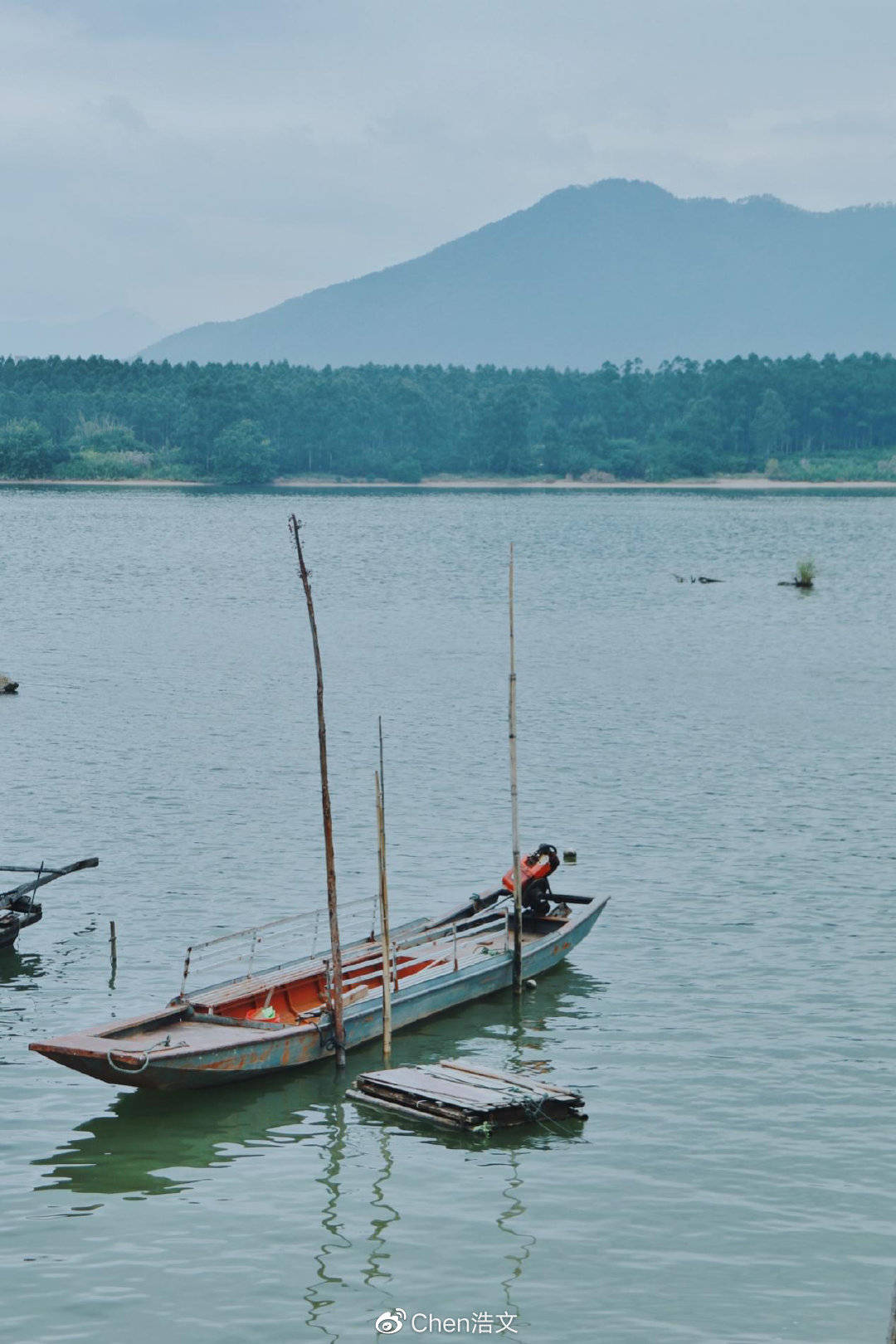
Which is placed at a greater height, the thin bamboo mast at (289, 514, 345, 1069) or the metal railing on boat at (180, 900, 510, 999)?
the thin bamboo mast at (289, 514, 345, 1069)

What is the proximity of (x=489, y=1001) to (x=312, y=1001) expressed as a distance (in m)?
3.16

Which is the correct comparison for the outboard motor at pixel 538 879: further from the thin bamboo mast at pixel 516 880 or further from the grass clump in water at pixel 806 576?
the grass clump in water at pixel 806 576

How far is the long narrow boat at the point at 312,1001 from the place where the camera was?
21016 mm

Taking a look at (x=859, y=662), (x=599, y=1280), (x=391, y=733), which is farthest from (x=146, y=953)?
(x=859, y=662)

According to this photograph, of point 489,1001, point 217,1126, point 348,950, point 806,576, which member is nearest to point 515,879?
point 489,1001

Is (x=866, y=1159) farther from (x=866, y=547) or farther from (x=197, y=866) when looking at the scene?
(x=866, y=547)

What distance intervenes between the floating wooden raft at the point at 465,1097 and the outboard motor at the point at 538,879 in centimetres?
619

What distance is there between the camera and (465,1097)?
2097 cm

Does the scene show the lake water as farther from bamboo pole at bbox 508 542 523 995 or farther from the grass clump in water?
the grass clump in water

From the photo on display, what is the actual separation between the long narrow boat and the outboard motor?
0.06m

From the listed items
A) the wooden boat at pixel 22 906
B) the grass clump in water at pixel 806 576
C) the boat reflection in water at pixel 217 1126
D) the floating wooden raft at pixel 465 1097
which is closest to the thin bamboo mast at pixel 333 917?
the boat reflection in water at pixel 217 1126

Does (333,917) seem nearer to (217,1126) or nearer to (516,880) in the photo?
(217,1126)

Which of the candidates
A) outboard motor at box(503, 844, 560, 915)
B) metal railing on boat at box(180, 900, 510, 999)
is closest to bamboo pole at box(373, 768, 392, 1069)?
metal railing on boat at box(180, 900, 510, 999)

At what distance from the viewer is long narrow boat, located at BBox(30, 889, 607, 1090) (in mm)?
21016
